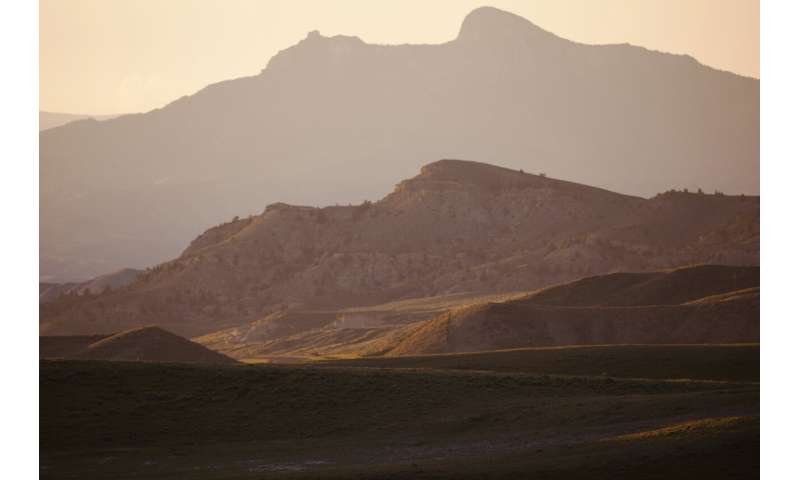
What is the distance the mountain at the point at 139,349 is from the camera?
94.4m

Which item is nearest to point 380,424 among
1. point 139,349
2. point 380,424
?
point 380,424

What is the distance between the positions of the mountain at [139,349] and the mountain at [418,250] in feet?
161

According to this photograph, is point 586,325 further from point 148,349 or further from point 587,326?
point 148,349

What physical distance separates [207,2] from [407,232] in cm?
6922

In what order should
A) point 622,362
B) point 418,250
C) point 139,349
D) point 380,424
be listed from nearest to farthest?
1. point 380,424
2. point 622,362
3. point 139,349
4. point 418,250

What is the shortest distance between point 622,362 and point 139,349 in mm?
43098

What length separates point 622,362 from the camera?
7200 cm

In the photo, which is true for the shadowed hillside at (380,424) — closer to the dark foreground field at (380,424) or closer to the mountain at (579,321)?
the dark foreground field at (380,424)

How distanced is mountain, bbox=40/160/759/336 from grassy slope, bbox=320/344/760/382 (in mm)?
68991

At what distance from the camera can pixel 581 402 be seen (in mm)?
51219

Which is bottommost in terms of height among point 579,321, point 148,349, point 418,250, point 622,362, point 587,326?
point 148,349

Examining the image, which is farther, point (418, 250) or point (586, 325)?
point (418, 250)
